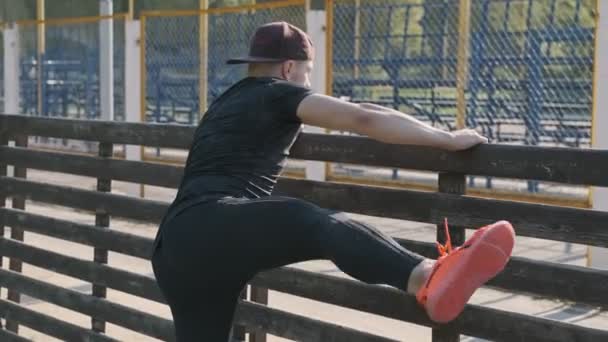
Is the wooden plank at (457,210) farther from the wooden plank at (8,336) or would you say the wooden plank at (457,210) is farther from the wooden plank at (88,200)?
the wooden plank at (8,336)

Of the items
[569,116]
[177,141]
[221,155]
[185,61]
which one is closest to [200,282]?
[221,155]

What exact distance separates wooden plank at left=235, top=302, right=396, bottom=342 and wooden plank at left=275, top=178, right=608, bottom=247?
48 centimetres

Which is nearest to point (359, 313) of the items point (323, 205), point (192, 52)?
point (323, 205)

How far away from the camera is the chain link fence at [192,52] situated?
13.4m

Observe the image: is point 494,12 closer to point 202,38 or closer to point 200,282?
point 202,38

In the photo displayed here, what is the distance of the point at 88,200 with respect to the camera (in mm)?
5820

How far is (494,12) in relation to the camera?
13.0 meters

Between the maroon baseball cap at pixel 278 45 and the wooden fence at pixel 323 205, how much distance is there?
1.92 ft

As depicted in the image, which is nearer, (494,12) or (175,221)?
(175,221)

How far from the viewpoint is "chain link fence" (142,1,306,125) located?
13375mm

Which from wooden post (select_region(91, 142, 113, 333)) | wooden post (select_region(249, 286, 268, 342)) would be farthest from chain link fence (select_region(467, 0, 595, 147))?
wooden post (select_region(249, 286, 268, 342))

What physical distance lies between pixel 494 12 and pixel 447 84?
195 cm

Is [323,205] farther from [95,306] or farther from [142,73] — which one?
[142,73]

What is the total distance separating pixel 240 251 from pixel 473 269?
2.58 feet
